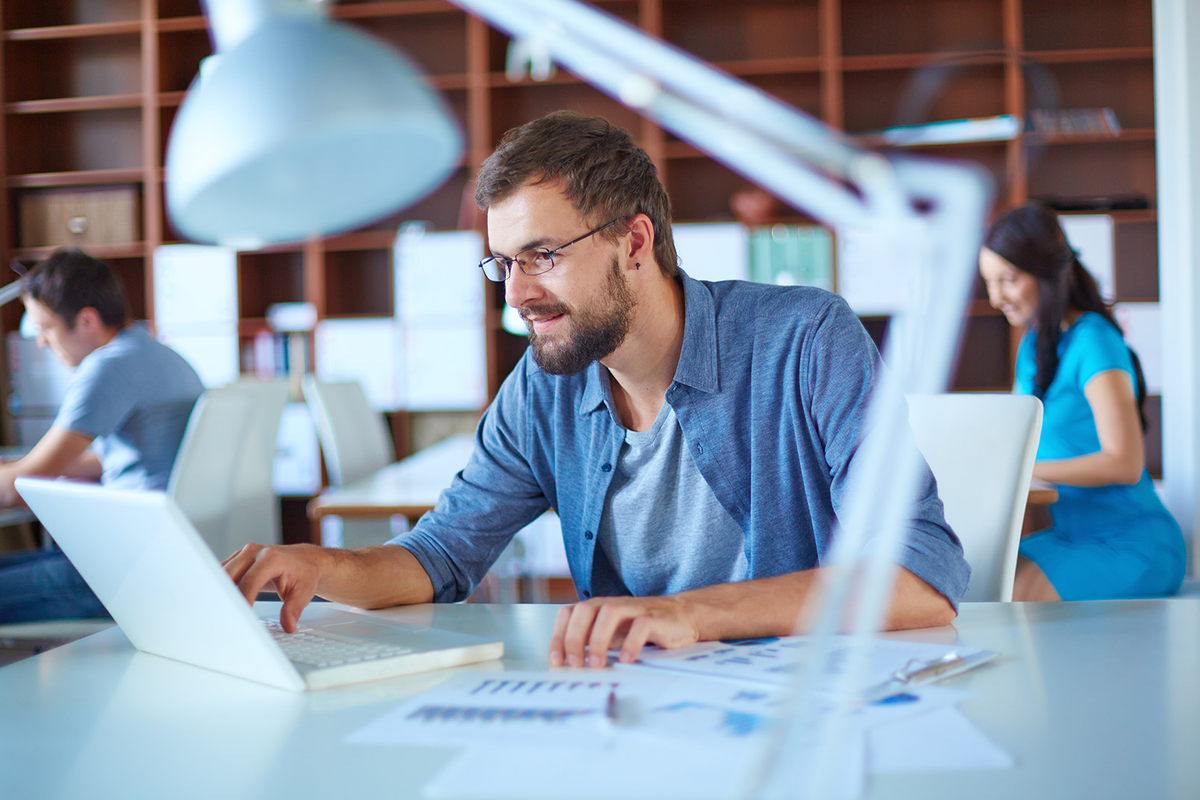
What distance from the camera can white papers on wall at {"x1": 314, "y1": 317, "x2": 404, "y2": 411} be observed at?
4.39 meters

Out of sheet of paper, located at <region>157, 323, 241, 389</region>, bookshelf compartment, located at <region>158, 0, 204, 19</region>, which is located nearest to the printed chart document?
sheet of paper, located at <region>157, 323, 241, 389</region>

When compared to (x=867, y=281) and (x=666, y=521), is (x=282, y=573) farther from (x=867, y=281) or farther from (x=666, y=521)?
(x=867, y=281)

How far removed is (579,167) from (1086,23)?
363 centimetres

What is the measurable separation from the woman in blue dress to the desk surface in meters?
1.28

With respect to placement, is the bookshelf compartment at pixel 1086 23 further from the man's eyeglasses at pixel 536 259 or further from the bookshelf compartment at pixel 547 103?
the man's eyeglasses at pixel 536 259

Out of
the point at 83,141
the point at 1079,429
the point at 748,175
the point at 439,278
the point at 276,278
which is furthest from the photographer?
the point at 83,141

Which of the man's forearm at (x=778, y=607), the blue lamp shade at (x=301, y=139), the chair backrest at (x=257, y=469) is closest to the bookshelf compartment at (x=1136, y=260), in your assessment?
the chair backrest at (x=257, y=469)

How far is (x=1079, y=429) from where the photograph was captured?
2305 millimetres

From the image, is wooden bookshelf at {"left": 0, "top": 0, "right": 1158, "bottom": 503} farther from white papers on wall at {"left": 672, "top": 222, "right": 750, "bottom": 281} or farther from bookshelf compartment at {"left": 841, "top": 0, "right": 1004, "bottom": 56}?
white papers on wall at {"left": 672, "top": 222, "right": 750, "bottom": 281}

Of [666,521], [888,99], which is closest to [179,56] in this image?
[888,99]

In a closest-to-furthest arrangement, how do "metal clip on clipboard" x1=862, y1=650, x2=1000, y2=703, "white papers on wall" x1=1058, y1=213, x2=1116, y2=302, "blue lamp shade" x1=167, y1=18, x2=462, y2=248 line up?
"blue lamp shade" x1=167, y1=18, x2=462, y2=248 < "metal clip on clipboard" x1=862, y1=650, x2=1000, y2=703 < "white papers on wall" x1=1058, y1=213, x2=1116, y2=302

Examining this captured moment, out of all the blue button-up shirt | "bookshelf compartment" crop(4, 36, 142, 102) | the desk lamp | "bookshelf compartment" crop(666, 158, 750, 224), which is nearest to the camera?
the desk lamp

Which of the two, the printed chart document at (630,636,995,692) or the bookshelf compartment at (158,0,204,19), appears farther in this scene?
the bookshelf compartment at (158,0,204,19)

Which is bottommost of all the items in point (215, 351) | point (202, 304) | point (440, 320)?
point (215, 351)
